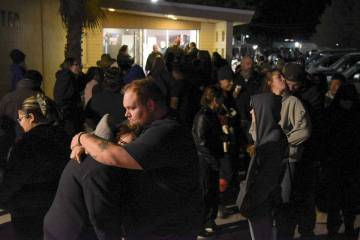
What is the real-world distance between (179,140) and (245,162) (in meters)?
5.76

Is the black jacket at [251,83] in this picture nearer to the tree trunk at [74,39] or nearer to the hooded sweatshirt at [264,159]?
the hooded sweatshirt at [264,159]

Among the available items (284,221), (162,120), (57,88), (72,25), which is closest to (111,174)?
(162,120)

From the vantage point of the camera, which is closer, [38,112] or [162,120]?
[162,120]

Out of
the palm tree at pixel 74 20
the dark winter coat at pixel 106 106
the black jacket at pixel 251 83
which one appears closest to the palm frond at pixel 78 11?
the palm tree at pixel 74 20

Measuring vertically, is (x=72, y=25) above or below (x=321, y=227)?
above

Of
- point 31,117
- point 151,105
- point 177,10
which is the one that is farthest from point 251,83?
point 177,10

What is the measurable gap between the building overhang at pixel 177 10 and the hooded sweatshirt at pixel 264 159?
1084 centimetres

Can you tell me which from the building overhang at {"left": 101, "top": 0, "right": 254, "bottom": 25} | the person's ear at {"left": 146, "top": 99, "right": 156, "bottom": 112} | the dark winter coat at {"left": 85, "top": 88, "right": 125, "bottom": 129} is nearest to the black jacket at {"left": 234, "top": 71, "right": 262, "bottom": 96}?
the dark winter coat at {"left": 85, "top": 88, "right": 125, "bottom": 129}

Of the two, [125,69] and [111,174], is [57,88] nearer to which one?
[125,69]

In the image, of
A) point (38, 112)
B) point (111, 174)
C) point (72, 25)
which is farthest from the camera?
point (72, 25)

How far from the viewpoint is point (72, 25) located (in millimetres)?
13031

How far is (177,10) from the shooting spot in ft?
55.9

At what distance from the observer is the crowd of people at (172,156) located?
3139 millimetres

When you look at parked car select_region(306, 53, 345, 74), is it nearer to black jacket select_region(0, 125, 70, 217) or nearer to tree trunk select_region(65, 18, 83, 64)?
tree trunk select_region(65, 18, 83, 64)
